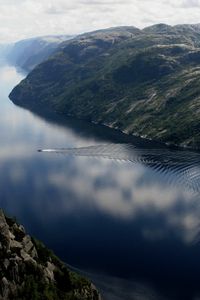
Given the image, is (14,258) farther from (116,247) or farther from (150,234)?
(150,234)

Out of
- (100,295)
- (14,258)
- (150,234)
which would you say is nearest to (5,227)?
(14,258)

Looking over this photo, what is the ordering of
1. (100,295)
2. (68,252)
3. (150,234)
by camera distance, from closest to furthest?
(100,295), (68,252), (150,234)

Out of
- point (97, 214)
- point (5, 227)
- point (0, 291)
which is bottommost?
point (97, 214)

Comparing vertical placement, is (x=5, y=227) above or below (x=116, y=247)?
above

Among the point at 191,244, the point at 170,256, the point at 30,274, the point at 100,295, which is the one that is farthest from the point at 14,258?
the point at 191,244

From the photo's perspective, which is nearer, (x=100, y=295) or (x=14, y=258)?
(x=14, y=258)

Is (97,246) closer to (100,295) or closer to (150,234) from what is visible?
(150,234)

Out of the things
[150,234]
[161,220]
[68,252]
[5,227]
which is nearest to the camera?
[5,227]
